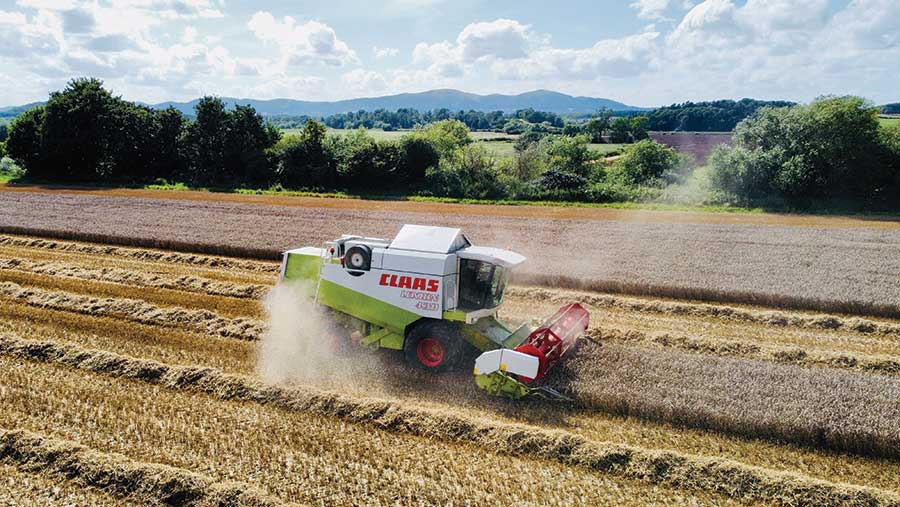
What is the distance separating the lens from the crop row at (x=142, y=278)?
1609 centimetres

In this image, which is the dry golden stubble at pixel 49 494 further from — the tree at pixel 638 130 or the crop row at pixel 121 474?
the tree at pixel 638 130

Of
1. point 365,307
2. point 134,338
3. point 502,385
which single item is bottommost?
point 134,338

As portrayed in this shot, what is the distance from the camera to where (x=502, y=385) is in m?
9.68

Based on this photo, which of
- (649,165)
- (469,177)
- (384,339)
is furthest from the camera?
(649,165)

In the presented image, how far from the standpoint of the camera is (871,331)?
1363 centimetres

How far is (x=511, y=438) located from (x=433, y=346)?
2683 millimetres

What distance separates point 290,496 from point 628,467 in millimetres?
4391

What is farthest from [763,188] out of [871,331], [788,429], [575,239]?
[788,429]

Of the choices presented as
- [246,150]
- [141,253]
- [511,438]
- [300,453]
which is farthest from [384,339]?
[246,150]

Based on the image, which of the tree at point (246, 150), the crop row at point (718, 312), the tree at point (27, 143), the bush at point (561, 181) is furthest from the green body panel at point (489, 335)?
the tree at point (27, 143)

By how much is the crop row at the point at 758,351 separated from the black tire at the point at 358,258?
204 inches

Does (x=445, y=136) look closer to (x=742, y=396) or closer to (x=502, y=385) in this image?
(x=502, y=385)

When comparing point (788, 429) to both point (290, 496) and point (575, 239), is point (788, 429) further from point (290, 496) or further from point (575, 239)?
point (575, 239)

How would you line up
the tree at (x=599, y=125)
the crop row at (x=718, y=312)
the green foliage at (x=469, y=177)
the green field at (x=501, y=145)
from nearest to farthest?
the crop row at (x=718, y=312) < the green foliage at (x=469, y=177) < the green field at (x=501, y=145) < the tree at (x=599, y=125)
